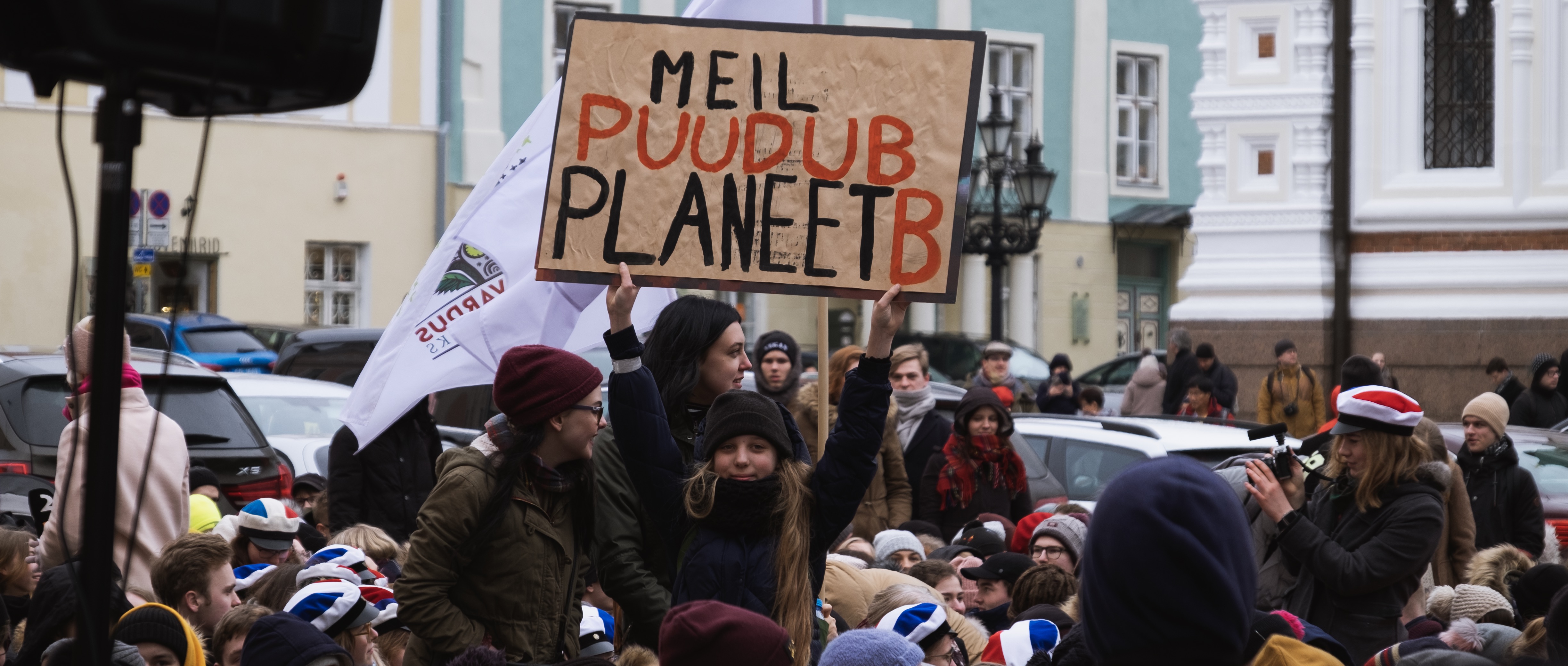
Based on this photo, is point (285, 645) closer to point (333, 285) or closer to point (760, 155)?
point (760, 155)

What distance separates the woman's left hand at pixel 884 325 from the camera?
425 centimetres

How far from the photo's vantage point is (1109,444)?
10320mm

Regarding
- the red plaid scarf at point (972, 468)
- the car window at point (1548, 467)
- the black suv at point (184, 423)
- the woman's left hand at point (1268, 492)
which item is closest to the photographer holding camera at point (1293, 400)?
the car window at point (1548, 467)

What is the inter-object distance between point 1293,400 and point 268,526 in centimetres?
989

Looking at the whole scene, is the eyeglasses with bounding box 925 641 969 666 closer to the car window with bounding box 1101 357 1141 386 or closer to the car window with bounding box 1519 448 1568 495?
the car window with bounding box 1519 448 1568 495

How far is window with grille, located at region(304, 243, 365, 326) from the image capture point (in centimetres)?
2870

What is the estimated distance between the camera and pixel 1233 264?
17125 mm

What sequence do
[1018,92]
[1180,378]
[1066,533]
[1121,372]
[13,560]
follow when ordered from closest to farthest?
[13,560] < [1066,533] < [1180,378] < [1121,372] < [1018,92]

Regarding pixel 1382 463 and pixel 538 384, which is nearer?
pixel 538 384

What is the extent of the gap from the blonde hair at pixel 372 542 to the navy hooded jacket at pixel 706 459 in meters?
2.36

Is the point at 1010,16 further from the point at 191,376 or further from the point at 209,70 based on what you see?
the point at 209,70

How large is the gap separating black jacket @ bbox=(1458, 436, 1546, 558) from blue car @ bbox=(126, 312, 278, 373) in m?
13.9

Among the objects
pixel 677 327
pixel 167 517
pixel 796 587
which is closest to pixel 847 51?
pixel 677 327

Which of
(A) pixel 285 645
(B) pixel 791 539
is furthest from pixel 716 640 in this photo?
(A) pixel 285 645
